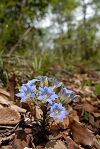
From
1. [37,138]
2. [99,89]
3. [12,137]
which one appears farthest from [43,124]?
[99,89]

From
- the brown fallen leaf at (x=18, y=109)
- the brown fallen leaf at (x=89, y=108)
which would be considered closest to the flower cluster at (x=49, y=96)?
the brown fallen leaf at (x=18, y=109)

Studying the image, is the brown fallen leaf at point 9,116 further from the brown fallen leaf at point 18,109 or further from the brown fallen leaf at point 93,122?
the brown fallen leaf at point 93,122

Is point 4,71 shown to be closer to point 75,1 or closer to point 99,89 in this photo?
point 99,89

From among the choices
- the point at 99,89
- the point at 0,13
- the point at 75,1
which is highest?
the point at 75,1

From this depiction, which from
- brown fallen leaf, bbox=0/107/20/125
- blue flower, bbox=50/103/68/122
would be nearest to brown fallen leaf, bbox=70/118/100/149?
blue flower, bbox=50/103/68/122

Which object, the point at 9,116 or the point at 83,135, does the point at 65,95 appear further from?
the point at 9,116

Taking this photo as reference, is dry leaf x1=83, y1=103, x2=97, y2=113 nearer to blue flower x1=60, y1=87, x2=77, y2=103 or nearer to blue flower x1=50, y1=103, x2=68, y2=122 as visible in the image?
blue flower x1=60, y1=87, x2=77, y2=103
